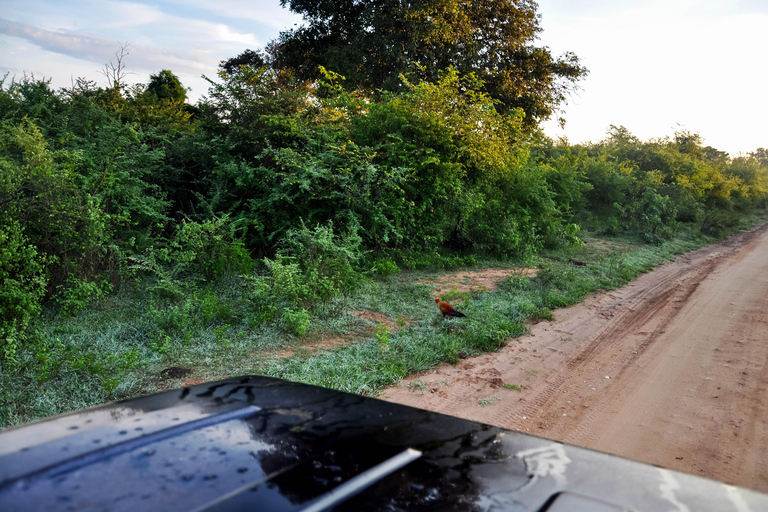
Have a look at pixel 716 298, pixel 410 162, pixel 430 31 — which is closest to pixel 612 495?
pixel 410 162

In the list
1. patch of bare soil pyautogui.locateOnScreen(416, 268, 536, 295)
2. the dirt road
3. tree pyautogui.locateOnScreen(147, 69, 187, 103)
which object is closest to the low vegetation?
patch of bare soil pyautogui.locateOnScreen(416, 268, 536, 295)

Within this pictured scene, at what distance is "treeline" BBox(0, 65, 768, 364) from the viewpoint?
587cm

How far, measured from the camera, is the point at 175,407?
143cm

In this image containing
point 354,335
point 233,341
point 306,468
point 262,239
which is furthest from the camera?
point 262,239

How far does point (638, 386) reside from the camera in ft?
15.2

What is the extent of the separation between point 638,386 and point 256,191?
7.21m

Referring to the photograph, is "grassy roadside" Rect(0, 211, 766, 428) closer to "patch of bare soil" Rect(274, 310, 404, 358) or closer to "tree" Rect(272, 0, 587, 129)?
"patch of bare soil" Rect(274, 310, 404, 358)

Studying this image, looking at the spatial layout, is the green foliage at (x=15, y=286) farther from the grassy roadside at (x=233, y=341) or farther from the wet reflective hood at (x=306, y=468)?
the wet reflective hood at (x=306, y=468)

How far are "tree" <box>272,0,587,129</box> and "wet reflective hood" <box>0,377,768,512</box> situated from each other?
12.8m

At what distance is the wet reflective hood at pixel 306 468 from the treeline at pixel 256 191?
167 inches

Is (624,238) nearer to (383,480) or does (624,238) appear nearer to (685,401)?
(685,401)

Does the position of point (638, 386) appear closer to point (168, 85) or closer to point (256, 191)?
point (256, 191)

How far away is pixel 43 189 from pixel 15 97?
20.1 ft

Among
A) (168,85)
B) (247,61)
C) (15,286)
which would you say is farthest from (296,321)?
(168,85)
